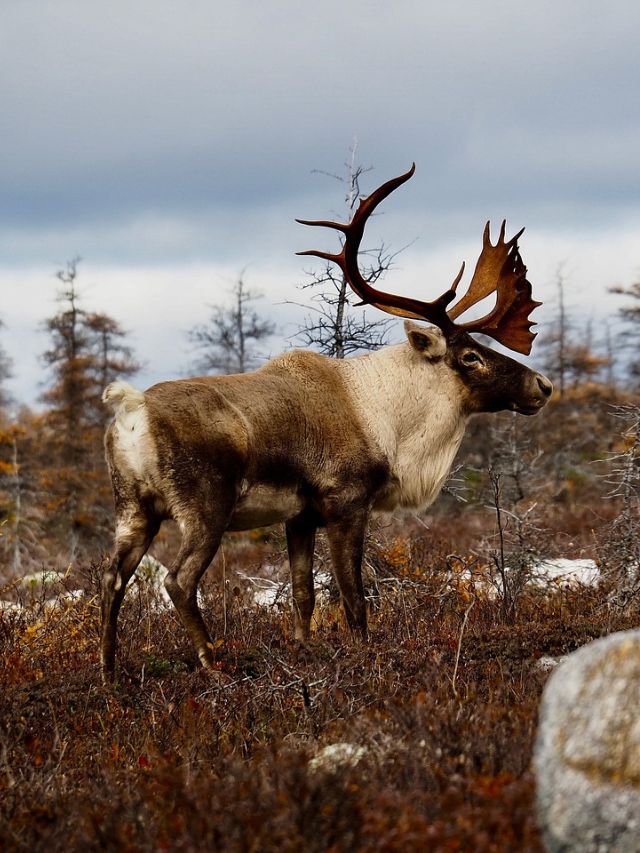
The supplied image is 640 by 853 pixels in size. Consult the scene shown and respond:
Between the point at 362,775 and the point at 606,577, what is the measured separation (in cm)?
497

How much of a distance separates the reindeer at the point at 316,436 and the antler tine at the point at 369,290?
0.01 meters

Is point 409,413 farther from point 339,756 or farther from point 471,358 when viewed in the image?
point 339,756

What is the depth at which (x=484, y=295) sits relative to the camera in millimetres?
7531

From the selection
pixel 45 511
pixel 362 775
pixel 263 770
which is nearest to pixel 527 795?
pixel 362 775

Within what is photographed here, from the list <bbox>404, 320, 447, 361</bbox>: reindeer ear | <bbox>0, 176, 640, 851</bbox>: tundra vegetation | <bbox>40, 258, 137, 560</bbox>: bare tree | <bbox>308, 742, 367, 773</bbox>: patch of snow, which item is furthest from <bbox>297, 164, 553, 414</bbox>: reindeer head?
<bbox>40, 258, 137, 560</bbox>: bare tree

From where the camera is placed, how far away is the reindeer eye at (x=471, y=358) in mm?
7102

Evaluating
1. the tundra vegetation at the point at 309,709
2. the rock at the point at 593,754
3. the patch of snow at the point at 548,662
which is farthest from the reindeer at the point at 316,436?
the rock at the point at 593,754

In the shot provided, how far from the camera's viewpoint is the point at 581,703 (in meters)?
Result: 2.62

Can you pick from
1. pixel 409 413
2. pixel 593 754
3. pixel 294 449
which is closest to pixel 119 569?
pixel 294 449

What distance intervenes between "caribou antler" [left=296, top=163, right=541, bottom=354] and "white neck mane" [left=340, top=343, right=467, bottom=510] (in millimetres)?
311

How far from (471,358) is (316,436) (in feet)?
5.08

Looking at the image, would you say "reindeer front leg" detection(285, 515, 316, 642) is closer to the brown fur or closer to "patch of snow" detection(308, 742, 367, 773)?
the brown fur

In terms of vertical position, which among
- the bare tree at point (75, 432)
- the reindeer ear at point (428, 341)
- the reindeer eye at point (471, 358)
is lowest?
the bare tree at point (75, 432)

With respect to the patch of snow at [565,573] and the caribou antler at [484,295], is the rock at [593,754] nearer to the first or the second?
the caribou antler at [484,295]
